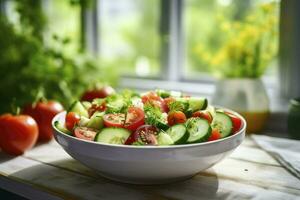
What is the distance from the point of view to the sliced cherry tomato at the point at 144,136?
2.68 ft

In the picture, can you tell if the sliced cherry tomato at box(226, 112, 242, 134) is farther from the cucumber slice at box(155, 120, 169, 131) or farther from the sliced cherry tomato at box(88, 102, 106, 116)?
the sliced cherry tomato at box(88, 102, 106, 116)

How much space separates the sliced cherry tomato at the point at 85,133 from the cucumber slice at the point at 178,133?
151 millimetres

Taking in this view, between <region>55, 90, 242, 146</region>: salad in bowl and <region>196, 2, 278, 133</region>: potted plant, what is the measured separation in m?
0.30

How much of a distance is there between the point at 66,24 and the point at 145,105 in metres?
1.32

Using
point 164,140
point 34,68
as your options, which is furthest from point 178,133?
point 34,68

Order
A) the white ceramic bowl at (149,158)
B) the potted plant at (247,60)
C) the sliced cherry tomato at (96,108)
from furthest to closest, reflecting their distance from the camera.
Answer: the potted plant at (247,60)
the sliced cherry tomato at (96,108)
the white ceramic bowl at (149,158)

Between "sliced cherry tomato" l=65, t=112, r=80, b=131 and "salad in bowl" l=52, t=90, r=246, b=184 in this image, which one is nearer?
"salad in bowl" l=52, t=90, r=246, b=184

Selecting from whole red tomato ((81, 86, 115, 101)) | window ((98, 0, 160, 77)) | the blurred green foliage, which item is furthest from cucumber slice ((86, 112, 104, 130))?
window ((98, 0, 160, 77))

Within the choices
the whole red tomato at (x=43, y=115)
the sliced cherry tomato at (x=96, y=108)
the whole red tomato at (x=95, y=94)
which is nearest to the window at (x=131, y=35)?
the whole red tomato at (x=95, y=94)

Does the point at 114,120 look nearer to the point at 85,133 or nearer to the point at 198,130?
the point at 85,133

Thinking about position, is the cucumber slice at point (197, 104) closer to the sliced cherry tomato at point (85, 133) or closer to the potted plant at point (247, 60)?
the sliced cherry tomato at point (85, 133)

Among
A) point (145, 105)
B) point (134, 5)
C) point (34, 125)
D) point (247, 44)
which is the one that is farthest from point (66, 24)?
point (145, 105)

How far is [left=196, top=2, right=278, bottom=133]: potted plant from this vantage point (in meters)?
1.30

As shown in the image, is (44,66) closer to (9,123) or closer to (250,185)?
(9,123)
